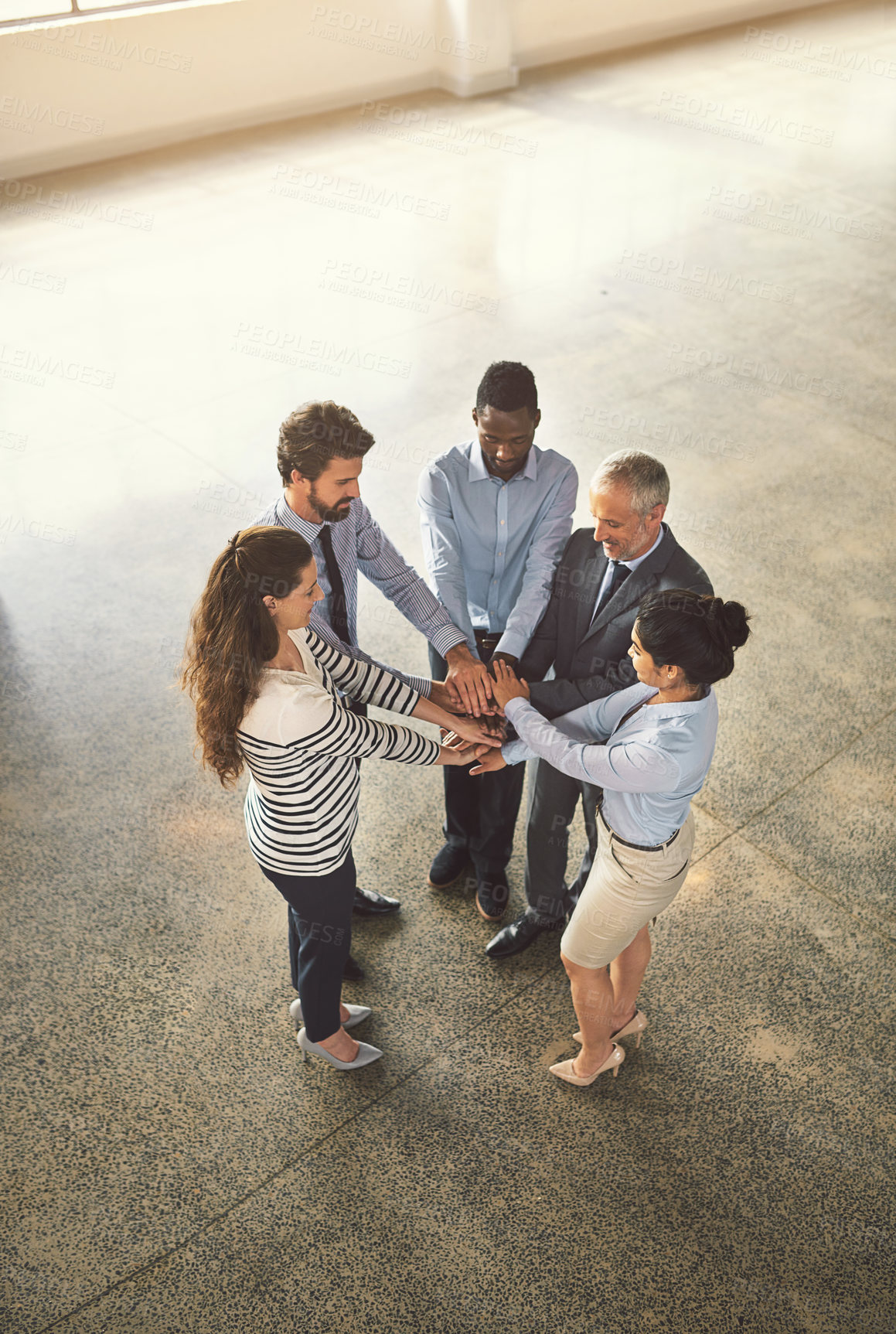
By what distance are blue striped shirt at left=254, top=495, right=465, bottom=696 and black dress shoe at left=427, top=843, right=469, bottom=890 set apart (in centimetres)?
73

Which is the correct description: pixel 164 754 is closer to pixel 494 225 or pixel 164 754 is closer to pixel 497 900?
pixel 497 900

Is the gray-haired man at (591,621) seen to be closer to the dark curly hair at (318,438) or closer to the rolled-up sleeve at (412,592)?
the rolled-up sleeve at (412,592)

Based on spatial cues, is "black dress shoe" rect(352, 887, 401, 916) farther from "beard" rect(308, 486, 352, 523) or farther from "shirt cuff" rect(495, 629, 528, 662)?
"beard" rect(308, 486, 352, 523)

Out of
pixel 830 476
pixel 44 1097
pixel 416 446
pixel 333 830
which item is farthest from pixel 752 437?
pixel 44 1097

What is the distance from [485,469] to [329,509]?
0.50m

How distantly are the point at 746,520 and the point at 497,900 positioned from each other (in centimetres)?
290

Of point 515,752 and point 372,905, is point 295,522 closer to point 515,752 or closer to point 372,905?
point 515,752

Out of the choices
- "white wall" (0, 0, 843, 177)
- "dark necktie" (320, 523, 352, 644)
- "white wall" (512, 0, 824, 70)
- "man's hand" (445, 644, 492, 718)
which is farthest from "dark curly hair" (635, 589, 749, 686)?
"white wall" (512, 0, 824, 70)

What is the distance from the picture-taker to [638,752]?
2.37 m

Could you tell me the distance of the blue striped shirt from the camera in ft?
9.31

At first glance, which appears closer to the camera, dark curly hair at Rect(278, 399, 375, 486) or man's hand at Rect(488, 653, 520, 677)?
dark curly hair at Rect(278, 399, 375, 486)

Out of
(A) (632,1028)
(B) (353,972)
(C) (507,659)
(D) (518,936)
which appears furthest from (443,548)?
(A) (632,1028)

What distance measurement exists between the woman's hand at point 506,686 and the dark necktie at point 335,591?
18.3 inches

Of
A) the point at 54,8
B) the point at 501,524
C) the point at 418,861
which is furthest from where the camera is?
the point at 54,8
